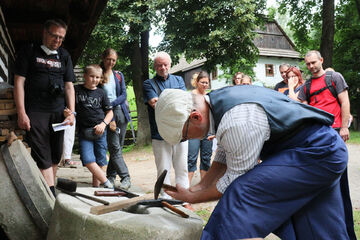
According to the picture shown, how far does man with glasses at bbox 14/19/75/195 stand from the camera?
367 cm

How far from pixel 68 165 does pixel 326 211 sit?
682 centimetres

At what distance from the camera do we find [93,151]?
4.90 meters

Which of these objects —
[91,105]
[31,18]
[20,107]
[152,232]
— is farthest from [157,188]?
[31,18]

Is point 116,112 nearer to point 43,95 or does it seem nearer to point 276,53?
point 43,95

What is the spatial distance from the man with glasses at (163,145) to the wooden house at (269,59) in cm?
2865

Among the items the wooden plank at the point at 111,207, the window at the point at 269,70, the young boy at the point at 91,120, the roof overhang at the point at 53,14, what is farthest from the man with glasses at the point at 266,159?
the window at the point at 269,70

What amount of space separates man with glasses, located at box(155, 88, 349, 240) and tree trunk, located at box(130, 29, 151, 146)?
1215 cm

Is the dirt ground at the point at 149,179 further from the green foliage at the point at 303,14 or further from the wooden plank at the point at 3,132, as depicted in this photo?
the green foliage at the point at 303,14

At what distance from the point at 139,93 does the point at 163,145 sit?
33.9ft

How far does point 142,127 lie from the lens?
1437 cm

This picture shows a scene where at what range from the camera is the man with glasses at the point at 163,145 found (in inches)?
179

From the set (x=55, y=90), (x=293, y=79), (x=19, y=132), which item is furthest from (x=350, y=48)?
(x=19, y=132)

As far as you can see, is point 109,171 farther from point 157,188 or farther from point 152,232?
point 152,232

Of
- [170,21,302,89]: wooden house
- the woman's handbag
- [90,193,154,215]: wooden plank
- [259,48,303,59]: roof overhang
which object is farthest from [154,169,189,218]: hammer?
[259,48,303,59]: roof overhang
